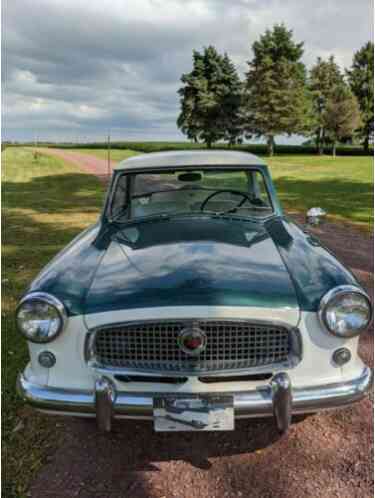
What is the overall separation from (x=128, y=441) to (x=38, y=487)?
1.85ft

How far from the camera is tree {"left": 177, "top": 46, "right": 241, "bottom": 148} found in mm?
47562

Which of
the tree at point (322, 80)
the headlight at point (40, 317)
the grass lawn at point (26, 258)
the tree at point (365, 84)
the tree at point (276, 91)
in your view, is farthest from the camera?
the tree at point (365, 84)

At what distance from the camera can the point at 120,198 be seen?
3684 millimetres

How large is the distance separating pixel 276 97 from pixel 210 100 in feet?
29.9

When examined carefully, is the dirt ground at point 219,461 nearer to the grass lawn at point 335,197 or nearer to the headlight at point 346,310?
the headlight at point 346,310

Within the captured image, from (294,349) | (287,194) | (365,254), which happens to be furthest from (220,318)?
(287,194)

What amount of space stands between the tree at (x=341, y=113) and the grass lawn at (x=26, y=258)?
3178 centimetres

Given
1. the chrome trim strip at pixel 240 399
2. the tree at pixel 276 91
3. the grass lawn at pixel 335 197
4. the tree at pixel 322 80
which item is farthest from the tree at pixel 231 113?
the chrome trim strip at pixel 240 399

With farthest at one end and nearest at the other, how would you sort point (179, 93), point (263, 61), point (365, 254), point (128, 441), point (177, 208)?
point (179, 93) → point (263, 61) → point (365, 254) → point (177, 208) → point (128, 441)

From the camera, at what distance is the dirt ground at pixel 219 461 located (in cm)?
222

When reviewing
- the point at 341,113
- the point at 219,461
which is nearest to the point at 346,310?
the point at 219,461

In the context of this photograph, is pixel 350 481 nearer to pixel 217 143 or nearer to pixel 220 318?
pixel 220 318

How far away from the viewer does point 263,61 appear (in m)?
41.3

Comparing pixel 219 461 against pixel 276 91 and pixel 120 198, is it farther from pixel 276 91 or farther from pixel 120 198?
pixel 276 91
